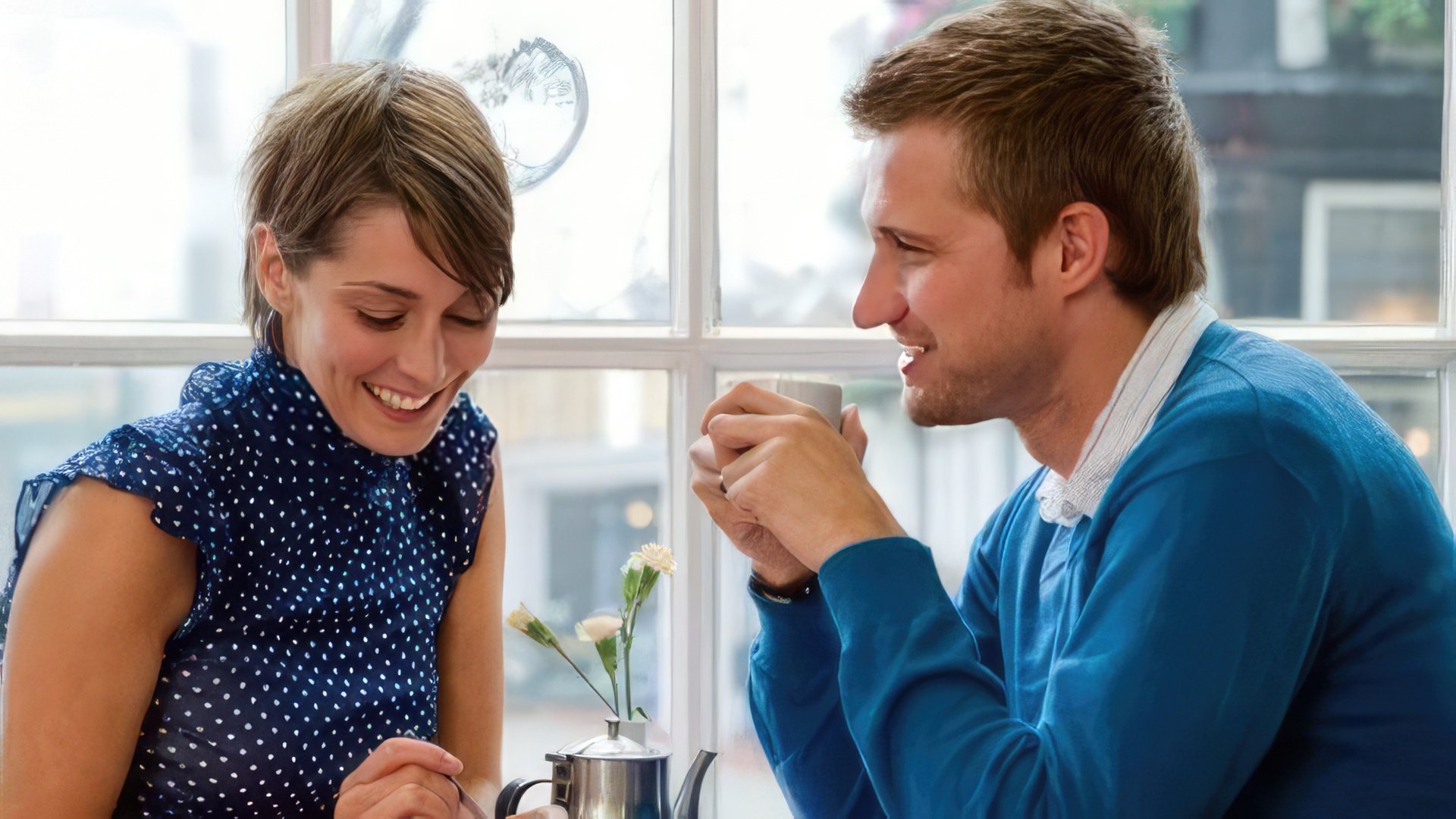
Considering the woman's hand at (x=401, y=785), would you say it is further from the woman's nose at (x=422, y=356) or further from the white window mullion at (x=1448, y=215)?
the white window mullion at (x=1448, y=215)

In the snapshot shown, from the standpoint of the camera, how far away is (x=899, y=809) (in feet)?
3.29

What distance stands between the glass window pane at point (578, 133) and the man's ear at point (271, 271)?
53 centimetres

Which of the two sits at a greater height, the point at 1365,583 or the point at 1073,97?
the point at 1073,97

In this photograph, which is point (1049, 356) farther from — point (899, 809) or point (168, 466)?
point (168, 466)

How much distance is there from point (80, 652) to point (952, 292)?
852mm

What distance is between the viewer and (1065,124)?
1149 mm

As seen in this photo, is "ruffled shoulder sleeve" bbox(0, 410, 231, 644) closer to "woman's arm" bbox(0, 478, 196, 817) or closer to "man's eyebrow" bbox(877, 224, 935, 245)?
"woman's arm" bbox(0, 478, 196, 817)

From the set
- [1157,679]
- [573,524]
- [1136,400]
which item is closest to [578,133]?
[573,524]

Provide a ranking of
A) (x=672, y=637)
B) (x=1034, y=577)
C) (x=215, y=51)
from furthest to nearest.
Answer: (x=672, y=637) → (x=215, y=51) → (x=1034, y=577)

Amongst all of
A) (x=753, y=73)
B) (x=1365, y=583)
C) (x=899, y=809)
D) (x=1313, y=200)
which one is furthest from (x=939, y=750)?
(x=1313, y=200)

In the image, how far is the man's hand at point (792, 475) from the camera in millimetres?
1084

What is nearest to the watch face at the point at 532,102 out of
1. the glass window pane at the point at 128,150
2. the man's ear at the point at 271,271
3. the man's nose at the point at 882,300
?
the glass window pane at the point at 128,150

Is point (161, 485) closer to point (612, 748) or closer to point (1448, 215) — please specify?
point (612, 748)

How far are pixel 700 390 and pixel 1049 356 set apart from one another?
74cm
